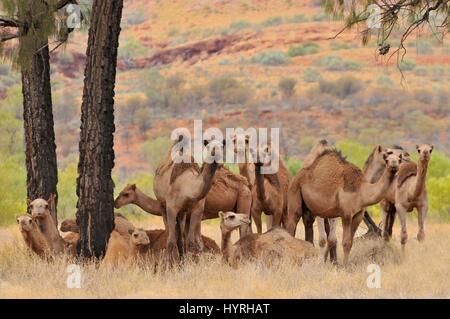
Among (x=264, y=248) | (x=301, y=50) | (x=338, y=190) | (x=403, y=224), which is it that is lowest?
(x=301, y=50)

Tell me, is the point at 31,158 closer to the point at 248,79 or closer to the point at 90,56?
the point at 90,56

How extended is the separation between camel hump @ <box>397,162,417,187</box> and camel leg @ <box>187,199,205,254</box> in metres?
4.62

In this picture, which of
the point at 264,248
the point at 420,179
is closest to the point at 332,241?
the point at 264,248

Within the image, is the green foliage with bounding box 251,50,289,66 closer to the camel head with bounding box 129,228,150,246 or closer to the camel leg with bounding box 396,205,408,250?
the camel leg with bounding box 396,205,408,250

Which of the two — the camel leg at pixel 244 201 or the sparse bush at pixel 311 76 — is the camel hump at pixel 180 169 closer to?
the camel leg at pixel 244 201

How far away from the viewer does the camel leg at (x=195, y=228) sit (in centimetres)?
1369

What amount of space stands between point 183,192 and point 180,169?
372 millimetres

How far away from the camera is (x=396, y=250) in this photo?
1507 cm

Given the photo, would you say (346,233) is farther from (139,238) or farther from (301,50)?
(301,50)

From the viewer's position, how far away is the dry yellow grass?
1134 cm

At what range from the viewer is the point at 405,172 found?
57.5 ft

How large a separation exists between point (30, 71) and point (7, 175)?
10454 millimetres

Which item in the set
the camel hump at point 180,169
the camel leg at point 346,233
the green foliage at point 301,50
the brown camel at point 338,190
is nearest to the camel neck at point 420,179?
the brown camel at point 338,190

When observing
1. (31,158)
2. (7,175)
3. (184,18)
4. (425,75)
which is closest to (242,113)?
(425,75)
